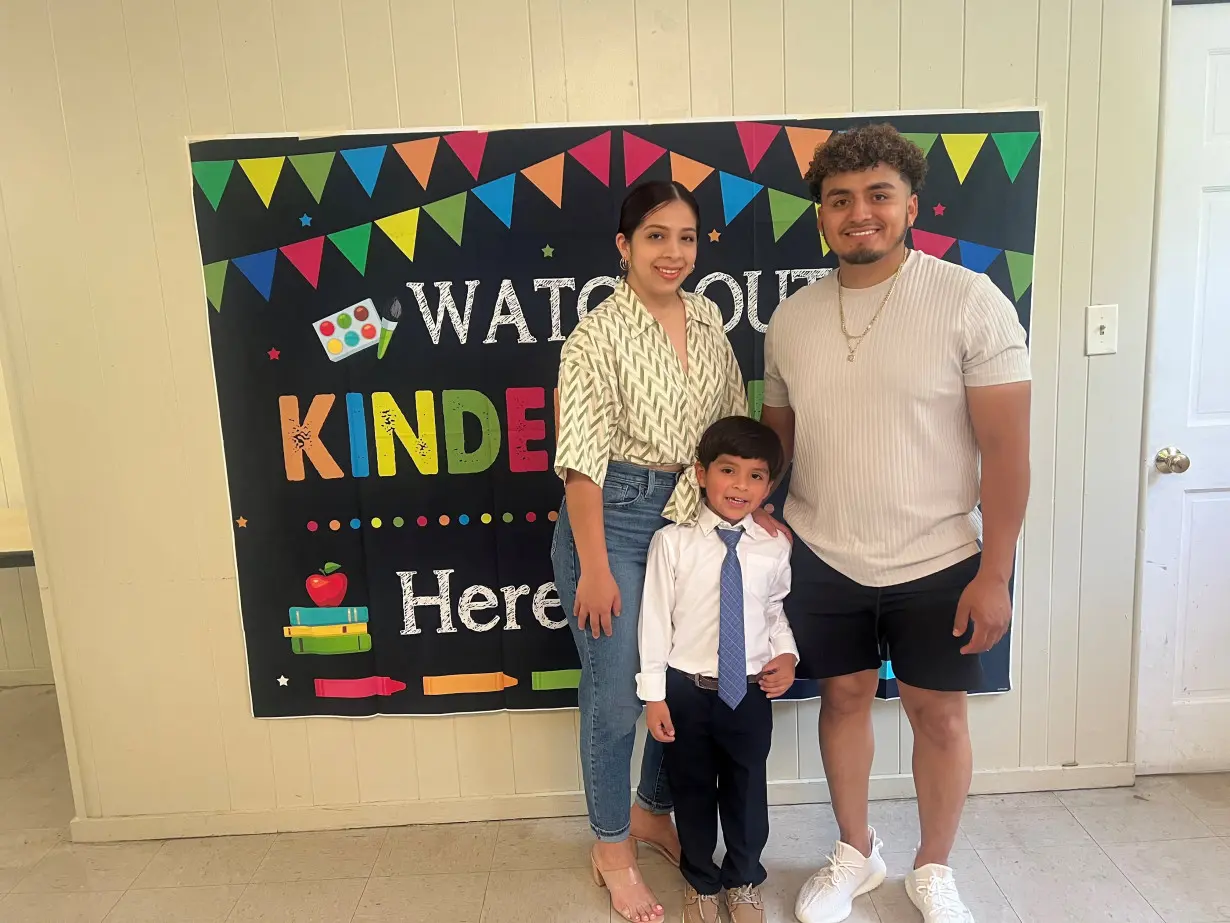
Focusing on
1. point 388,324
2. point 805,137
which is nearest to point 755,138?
point 805,137

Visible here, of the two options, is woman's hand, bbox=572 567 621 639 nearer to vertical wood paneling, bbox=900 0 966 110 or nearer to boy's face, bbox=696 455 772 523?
boy's face, bbox=696 455 772 523

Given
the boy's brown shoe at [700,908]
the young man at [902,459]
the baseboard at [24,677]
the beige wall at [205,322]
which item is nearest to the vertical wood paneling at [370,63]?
the beige wall at [205,322]

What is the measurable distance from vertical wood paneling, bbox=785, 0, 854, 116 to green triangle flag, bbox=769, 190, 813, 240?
19cm

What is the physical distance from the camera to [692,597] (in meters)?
1.46

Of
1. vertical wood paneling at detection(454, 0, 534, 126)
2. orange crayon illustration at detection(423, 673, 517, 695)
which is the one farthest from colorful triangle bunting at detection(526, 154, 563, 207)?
orange crayon illustration at detection(423, 673, 517, 695)

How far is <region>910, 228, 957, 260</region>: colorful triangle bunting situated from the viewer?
71.7 inches

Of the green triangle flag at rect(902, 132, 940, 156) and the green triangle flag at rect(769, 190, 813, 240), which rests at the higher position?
the green triangle flag at rect(902, 132, 940, 156)

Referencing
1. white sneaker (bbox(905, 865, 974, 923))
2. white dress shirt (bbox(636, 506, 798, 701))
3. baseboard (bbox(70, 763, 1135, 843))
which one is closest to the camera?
white dress shirt (bbox(636, 506, 798, 701))

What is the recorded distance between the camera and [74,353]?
1.82 metres

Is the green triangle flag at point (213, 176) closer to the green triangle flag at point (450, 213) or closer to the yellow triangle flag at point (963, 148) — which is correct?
the green triangle flag at point (450, 213)

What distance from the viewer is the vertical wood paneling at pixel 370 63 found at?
1726 mm

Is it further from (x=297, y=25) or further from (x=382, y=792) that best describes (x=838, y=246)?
(x=382, y=792)

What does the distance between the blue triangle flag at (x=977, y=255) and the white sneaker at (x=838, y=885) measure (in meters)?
1.32

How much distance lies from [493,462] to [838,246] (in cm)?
92
